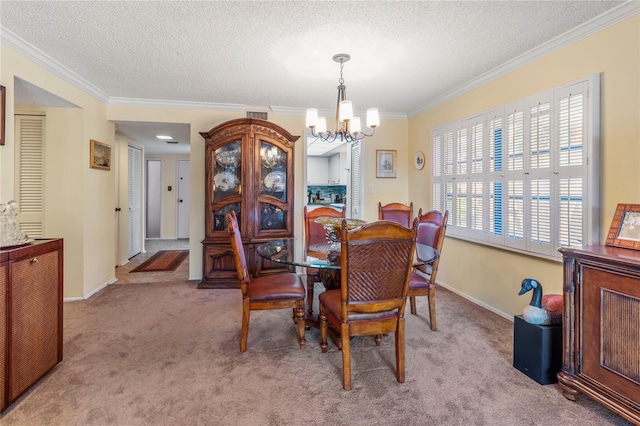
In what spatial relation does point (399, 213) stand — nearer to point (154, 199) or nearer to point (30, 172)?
point (30, 172)

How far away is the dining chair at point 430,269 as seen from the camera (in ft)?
8.55

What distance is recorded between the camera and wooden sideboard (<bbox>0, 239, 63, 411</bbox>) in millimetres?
1623

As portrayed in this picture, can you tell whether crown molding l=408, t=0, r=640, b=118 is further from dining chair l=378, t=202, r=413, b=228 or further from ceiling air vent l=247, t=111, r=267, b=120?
ceiling air vent l=247, t=111, r=267, b=120

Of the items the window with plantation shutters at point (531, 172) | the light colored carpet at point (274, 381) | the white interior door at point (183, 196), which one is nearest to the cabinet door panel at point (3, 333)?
the light colored carpet at point (274, 381)

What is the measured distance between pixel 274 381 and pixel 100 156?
3357 millimetres

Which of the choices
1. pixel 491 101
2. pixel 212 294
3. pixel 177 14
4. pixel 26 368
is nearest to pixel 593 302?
pixel 491 101

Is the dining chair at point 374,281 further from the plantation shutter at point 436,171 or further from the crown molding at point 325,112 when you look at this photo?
the crown molding at point 325,112

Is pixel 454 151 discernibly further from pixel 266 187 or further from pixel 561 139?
pixel 266 187

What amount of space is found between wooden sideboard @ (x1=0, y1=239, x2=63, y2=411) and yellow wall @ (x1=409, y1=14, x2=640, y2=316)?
3525 millimetres

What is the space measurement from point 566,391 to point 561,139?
1729mm

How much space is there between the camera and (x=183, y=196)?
25.2 ft

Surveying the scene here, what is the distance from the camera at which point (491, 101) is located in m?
3.09

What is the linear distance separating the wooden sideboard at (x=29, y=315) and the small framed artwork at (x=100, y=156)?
1871mm

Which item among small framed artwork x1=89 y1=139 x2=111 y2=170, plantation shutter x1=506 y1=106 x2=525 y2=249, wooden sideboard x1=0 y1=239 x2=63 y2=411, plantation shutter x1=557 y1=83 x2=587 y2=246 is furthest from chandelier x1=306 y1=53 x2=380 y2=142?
small framed artwork x1=89 y1=139 x2=111 y2=170
